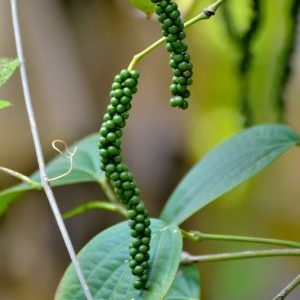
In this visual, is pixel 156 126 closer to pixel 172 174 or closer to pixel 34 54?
pixel 172 174

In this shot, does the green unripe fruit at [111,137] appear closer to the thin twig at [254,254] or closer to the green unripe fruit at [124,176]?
the green unripe fruit at [124,176]

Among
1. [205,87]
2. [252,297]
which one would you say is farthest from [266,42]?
[252,297]

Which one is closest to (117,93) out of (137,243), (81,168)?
(137,243)

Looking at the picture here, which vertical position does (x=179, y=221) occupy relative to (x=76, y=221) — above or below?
above

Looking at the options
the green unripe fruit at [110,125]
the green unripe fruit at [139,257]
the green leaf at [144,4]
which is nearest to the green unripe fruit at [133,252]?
the green unripe fruit at [139,257]

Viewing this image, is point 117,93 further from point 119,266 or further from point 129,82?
point 119,266

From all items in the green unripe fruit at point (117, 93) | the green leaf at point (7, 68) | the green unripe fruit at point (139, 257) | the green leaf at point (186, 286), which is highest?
the green leaf at point (7, 68)
